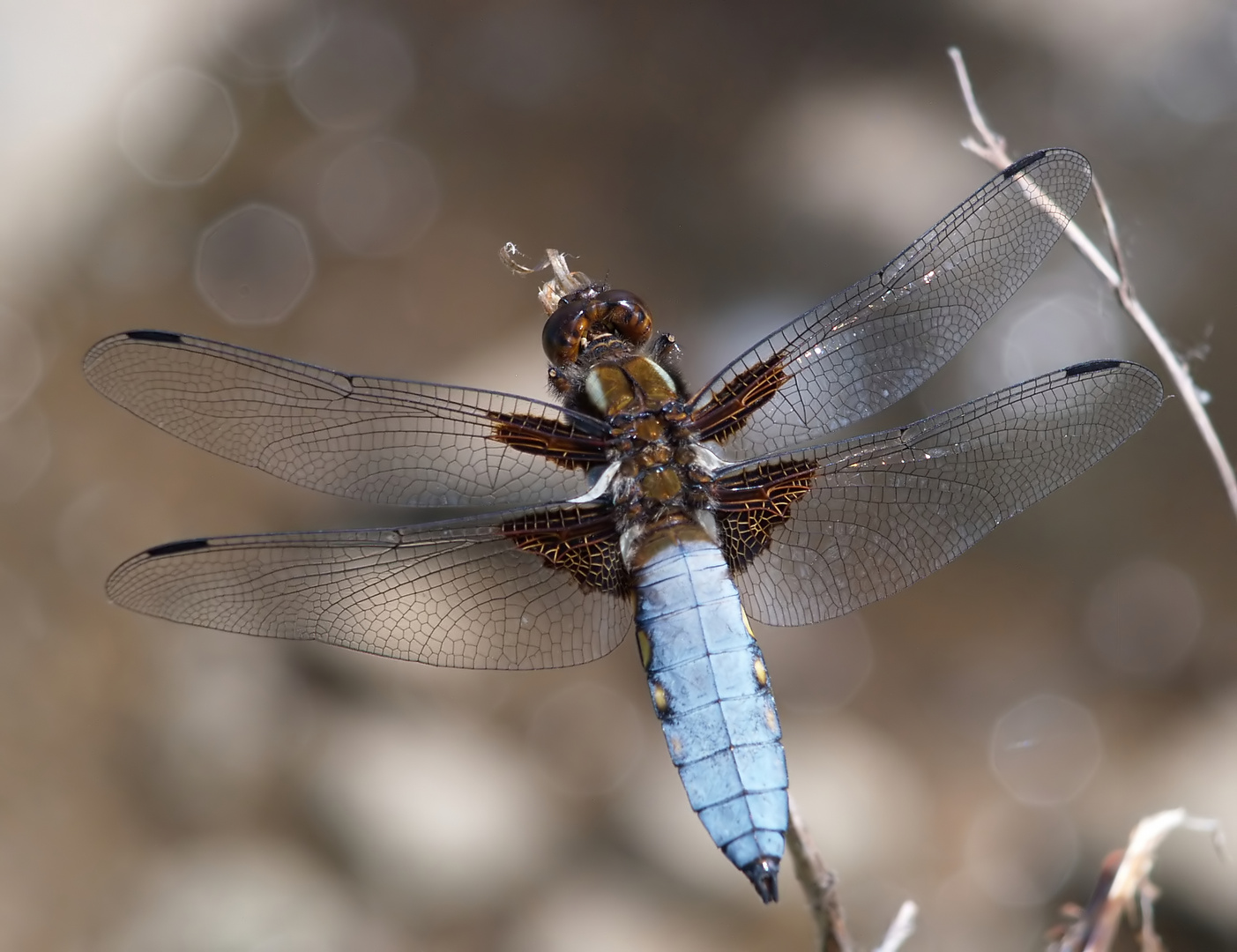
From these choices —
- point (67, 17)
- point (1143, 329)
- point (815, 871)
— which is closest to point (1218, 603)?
point (1143, 329)

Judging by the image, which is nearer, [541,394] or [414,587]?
[414,587]

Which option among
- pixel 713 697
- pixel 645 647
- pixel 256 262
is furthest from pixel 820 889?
pixel 256 262

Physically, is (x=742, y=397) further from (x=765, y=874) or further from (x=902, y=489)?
(x=765, y=874)

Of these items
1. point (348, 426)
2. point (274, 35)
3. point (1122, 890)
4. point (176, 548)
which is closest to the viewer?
point (1122, 890)

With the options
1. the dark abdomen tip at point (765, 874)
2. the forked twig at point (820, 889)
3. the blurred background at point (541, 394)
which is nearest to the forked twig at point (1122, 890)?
the forked twig at point (820, 889)

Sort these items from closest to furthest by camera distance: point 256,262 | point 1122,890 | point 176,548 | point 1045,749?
point 1122,890
point 176,548
point 1045,749
point 256,262

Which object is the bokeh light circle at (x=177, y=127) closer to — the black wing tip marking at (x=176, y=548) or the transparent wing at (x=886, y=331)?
the black wing tip marking at (x=176, y=548)
